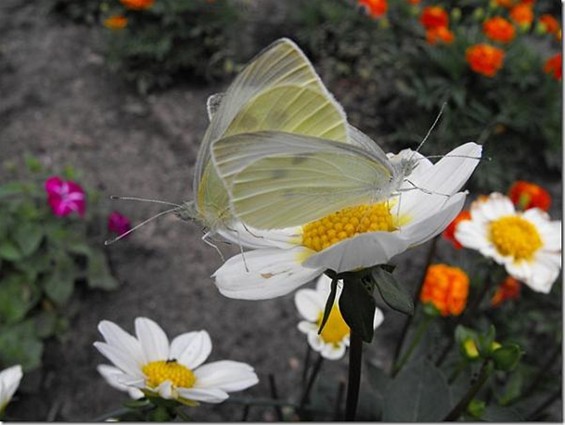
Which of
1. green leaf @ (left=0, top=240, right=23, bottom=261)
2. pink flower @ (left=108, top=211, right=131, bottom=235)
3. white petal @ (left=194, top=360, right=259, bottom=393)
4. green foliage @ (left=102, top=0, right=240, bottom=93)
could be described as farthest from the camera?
green foliage @ (left=102, top=0, right=240, bottom=93)

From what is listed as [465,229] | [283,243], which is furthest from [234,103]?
[465,229]

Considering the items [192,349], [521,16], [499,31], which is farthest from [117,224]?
[521,16]

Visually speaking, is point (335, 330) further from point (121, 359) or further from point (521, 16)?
point (521, 16)

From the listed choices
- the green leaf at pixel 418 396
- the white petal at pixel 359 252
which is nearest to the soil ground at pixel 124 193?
the green leaf at pixel 418 396

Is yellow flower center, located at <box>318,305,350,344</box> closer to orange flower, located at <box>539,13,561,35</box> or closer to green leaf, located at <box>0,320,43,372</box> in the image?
green leaf, located at <box>0,320,43,372</box>

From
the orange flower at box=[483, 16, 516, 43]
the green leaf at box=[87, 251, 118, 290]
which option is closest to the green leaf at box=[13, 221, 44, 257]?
the green leaf at box=[87, 251, 118, 290]
